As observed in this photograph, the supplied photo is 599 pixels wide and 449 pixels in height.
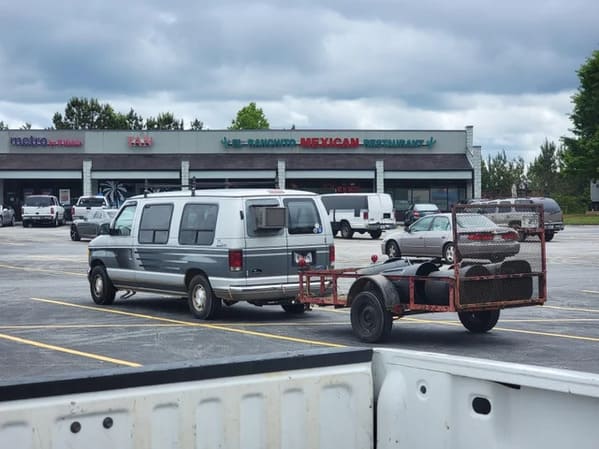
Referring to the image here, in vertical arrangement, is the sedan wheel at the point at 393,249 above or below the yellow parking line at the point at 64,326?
above

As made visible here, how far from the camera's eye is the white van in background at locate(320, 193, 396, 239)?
145ft

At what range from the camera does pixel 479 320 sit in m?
13.5

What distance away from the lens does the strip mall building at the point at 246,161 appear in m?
66.3

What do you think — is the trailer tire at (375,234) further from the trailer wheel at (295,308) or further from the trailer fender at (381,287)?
the trailer fender at (381,287)

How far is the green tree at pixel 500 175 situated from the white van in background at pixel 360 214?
147ft

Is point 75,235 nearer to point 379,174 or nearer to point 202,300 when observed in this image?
point 202,300

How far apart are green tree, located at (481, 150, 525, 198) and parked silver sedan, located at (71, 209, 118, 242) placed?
52.0 metres

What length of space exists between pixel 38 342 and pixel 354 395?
8.91m

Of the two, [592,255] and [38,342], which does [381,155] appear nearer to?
[592,255]

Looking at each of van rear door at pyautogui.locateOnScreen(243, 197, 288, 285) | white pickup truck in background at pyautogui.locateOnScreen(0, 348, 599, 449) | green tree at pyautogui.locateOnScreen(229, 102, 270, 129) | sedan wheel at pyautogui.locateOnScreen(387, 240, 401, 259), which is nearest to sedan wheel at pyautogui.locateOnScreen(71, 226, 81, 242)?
sedan wheel at pyautogui.locateOnScreen(387, 240, 401, 259)

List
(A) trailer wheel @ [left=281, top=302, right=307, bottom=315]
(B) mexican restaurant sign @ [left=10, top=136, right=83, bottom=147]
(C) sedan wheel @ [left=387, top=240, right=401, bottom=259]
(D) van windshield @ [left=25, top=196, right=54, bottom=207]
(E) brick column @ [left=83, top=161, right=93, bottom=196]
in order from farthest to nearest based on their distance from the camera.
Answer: (B) mexican restaurant sign @ [left=10, top=136, right=83, bottom=147] < (E) brick column @ [left=83, top=161, right=93, bottom=196] < (D) van windshield @ [left=25, top=196, right=54, bottom=207] < (C) sedan wheel @ [left=387, top=240, right=401, bottom=259] < (A) trailer wheel @ [left=281, top=302, right=307, bottom=315]

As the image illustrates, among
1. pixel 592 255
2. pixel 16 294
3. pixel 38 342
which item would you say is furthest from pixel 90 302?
pixel 592 255

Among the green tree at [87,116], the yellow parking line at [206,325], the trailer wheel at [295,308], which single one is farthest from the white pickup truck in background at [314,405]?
the green tree at [87,116]

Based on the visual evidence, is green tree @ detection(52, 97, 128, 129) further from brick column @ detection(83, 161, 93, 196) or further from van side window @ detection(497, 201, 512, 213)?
van side window @ detection(497, 201, 512, 213)
